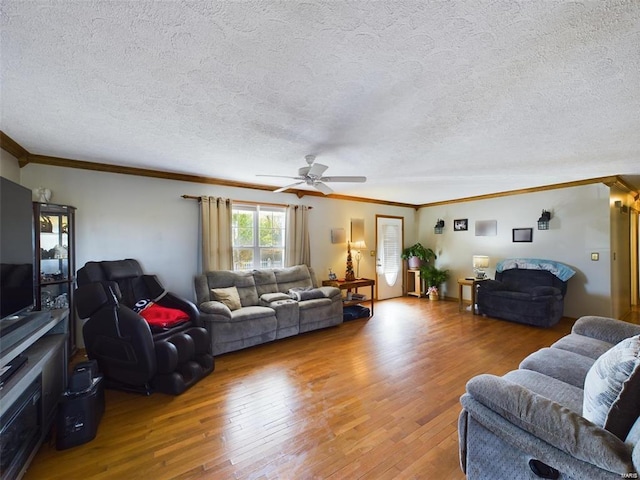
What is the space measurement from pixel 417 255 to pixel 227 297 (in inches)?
187

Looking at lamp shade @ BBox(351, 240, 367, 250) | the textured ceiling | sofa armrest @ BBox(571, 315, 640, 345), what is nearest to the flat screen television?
the textured ceiling

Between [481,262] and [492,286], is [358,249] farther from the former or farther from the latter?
[492,286]

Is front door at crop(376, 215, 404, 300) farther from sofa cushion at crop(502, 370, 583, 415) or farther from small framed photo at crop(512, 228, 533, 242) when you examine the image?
sofa cushion at crop(502, 370, 583, 415)

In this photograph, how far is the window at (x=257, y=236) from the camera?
4698mm

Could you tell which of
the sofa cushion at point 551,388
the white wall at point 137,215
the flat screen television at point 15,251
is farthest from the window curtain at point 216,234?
the sofa cushion at point 551,388

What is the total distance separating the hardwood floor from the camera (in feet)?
5.63

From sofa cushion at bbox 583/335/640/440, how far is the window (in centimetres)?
427

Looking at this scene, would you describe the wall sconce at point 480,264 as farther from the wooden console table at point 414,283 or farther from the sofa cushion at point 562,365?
the sofa cushion at point 562,365

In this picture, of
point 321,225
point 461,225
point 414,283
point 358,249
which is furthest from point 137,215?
point 461,225

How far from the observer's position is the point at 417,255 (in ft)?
22.3

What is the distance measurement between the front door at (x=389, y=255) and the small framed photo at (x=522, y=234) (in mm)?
2419

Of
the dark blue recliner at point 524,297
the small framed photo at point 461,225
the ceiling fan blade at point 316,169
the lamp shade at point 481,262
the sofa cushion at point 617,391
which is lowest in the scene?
the dark blue recliner at point 524,297

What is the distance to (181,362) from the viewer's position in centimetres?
279

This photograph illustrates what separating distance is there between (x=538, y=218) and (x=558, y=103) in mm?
3993
